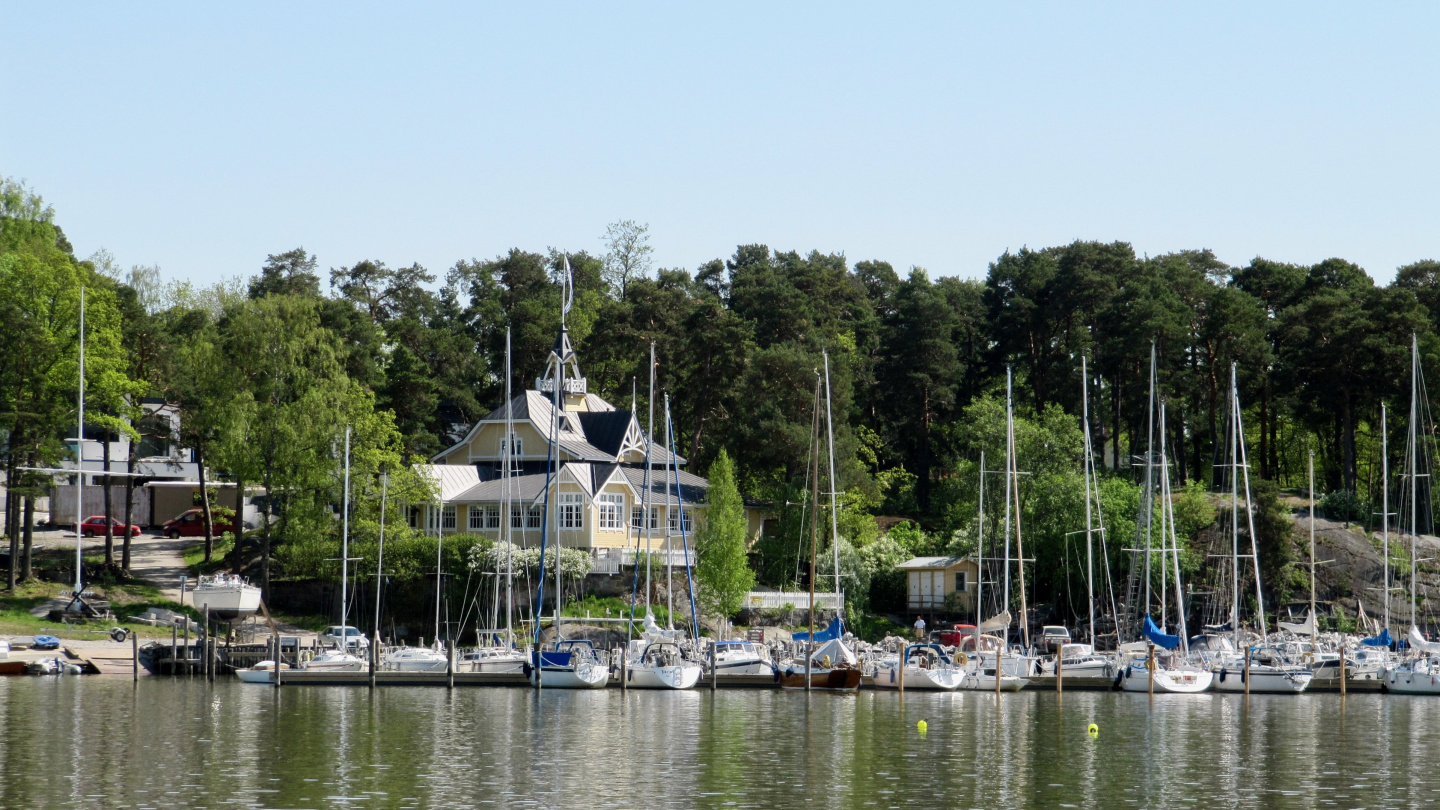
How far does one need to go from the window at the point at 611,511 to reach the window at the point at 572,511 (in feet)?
3.20

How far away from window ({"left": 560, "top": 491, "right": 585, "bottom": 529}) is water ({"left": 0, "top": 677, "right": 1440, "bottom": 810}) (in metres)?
21.2

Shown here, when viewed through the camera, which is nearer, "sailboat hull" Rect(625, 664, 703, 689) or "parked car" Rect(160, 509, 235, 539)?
"sailboat hull" Rect(625, 664, 703, 689)

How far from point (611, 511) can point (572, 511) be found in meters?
2.10

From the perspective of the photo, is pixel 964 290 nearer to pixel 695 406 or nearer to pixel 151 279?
pixel 695 406

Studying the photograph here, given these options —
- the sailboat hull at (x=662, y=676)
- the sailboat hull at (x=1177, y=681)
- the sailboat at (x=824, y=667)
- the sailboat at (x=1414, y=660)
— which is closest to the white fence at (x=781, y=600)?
the sailboat at (x=824, y=667)

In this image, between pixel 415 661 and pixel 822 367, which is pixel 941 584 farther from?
pixel 415 661

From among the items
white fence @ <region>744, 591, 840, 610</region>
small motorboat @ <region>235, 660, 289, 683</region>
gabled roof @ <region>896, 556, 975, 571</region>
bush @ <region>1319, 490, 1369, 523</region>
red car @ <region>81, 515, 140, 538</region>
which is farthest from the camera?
red car @ <region>81, 515, 140, 538</region>

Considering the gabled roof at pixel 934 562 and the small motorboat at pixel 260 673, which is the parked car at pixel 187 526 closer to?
the small motorboat at pixel 260 673

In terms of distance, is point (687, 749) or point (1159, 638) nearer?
point (687, 749)

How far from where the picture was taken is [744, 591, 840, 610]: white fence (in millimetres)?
70312

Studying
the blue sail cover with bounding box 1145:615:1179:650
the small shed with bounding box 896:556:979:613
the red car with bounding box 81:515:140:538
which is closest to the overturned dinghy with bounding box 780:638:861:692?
the blue sail cover with bounding box 1145:615:1179:650

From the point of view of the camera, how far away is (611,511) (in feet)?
251

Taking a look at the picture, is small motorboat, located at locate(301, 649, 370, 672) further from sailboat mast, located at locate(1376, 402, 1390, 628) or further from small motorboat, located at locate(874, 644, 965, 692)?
sailboat mast, located at locate(1376, 402, 1390, 628)

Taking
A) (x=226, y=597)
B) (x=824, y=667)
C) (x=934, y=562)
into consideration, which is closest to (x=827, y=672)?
(x=824, y=667)
